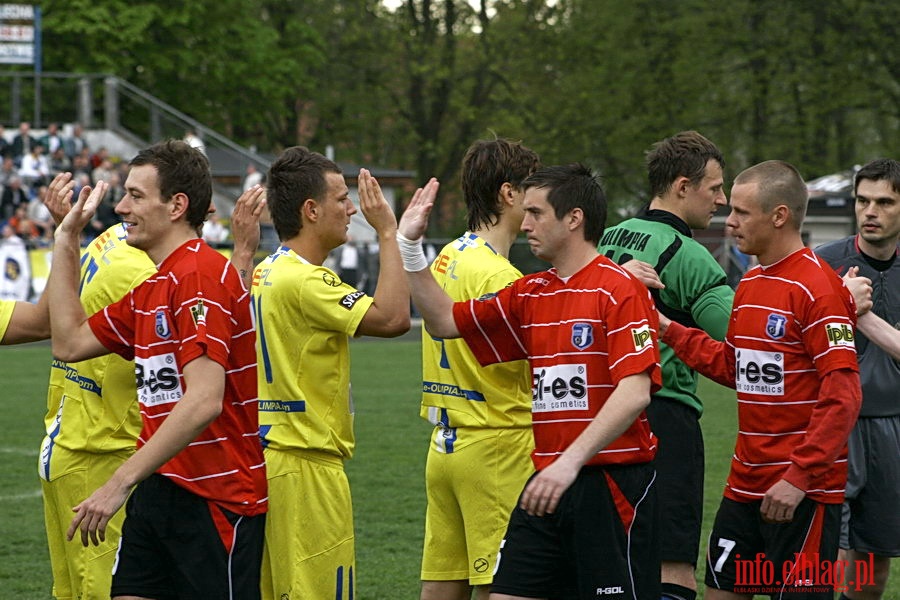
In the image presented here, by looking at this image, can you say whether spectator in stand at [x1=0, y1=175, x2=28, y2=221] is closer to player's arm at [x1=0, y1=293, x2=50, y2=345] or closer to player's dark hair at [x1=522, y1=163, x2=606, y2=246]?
player's arm at [x1=0, y1=293, x2=50, y2=345]

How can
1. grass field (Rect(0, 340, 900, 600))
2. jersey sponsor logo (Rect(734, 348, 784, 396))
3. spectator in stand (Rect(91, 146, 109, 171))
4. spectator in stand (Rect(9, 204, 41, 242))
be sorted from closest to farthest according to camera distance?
jersey sponsor logo (Rect(734, 348, 784, 396)), grass field (Rect(0, 340, 900, 600)), spectator in stand (Rect(9, 204, 41, 242)), spectator in stand (Rect(91, 146, 109, 171))

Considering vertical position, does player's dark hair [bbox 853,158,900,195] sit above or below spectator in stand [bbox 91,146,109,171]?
below

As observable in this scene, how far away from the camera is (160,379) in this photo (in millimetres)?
4684

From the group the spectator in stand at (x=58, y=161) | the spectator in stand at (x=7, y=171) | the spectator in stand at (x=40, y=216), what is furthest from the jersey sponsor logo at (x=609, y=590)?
the spectator in stand at (x=58, y=161)

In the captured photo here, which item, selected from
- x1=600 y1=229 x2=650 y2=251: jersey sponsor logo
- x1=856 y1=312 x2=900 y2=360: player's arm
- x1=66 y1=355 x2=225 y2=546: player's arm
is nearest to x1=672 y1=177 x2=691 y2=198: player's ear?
x1=600 y1=229 x2=650 y2=251: jersey sponsor logo

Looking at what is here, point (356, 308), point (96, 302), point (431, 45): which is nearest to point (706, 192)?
point (356, 308)

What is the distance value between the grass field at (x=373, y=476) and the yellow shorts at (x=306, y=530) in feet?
7.98

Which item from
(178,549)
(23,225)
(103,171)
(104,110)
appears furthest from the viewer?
(104,110)

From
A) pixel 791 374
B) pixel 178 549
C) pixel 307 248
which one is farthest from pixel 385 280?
pixel 791 374

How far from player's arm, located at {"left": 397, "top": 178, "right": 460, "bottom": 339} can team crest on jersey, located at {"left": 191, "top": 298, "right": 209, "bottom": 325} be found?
2.94 feet

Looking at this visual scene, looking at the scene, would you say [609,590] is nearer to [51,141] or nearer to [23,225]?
[23,225]

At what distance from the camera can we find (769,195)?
5355 mm

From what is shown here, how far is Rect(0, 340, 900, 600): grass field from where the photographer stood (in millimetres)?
8180

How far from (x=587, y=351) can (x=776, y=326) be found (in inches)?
35.3
